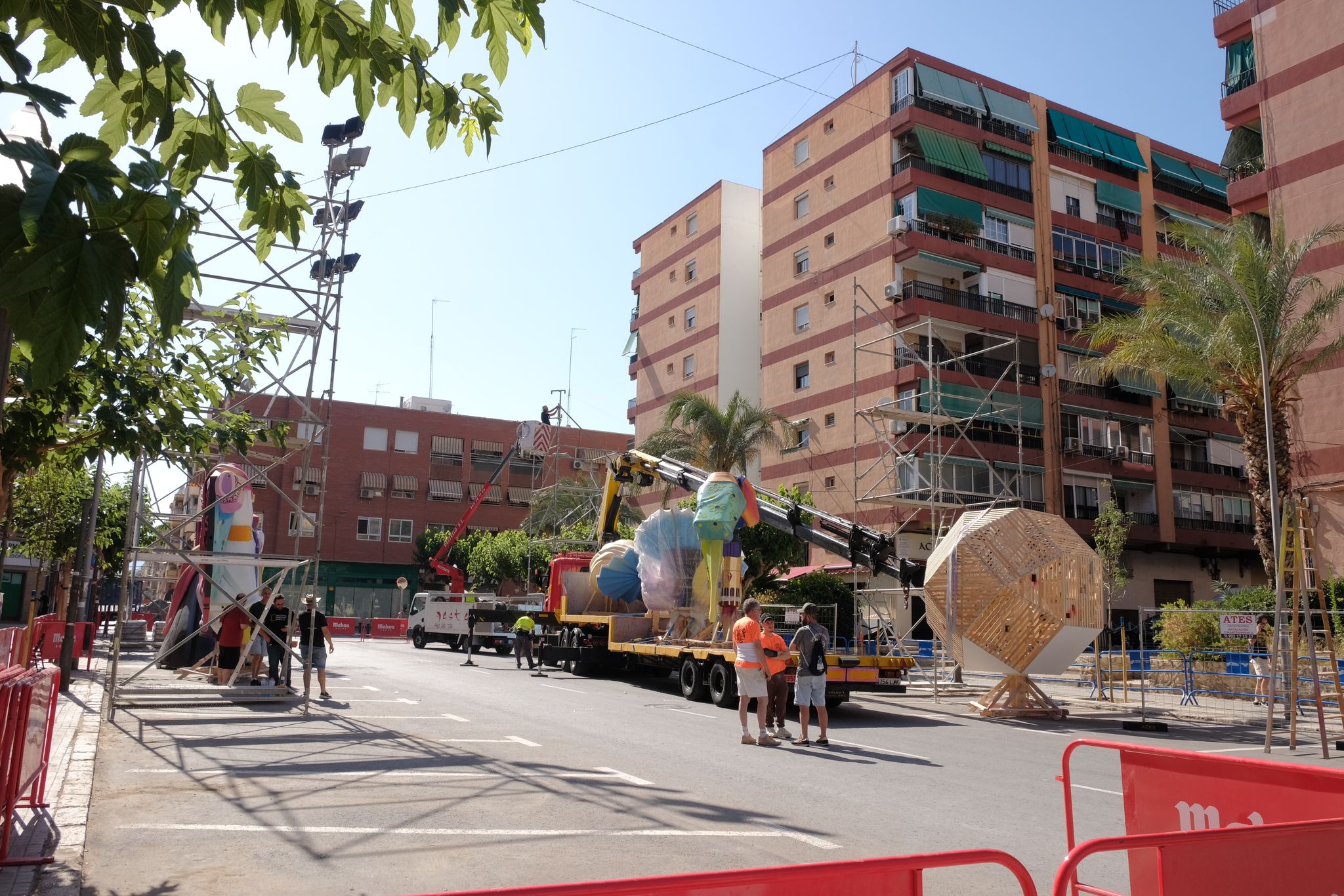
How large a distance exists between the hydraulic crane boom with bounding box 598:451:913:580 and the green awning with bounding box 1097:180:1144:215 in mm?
26336

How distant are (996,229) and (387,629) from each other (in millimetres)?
32777

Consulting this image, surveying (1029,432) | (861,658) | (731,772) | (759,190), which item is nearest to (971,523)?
(861,658)

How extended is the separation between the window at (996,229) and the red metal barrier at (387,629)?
3127 centimetres

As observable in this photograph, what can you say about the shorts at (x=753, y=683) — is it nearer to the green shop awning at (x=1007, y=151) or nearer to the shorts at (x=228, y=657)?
the shorts at (x=228, y=657)

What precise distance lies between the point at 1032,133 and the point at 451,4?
44641mm

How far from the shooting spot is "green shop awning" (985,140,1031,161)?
4094 cm

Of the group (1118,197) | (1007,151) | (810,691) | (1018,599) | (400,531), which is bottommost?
(810,691)

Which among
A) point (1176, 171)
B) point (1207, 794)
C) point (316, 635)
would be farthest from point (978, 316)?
point (1207, 794)

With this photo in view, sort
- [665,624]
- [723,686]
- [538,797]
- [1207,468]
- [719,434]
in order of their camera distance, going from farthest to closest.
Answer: [1207,468] < [719,434] < [665,624] < [723,686] < [538,797]

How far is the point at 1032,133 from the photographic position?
43.1m

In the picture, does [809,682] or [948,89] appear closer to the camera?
[809,682]

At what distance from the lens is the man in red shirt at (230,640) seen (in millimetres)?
16297

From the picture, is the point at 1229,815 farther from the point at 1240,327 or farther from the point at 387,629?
the point at 387,629

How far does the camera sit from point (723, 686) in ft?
55.7
